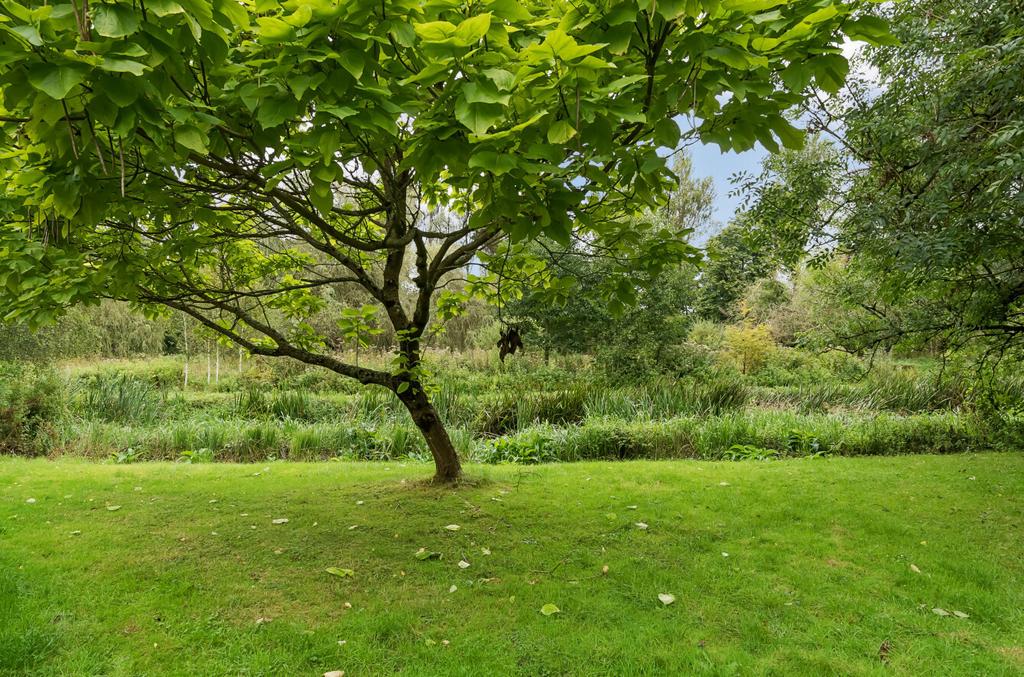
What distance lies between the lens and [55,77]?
4.22ft

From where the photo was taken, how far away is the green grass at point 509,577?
2367mm

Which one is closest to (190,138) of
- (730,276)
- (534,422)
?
(534,422)

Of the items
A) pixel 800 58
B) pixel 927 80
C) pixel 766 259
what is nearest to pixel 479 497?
pixel 800 58

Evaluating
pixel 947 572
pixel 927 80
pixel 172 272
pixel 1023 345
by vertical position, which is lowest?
pixel 947 572

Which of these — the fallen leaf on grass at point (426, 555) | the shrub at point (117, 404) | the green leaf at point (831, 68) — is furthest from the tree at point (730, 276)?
the shrub at point (117, 404)

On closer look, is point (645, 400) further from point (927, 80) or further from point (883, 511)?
point (927, 80)

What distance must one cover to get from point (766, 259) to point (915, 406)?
5905mm

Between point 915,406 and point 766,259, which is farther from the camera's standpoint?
point 915,406

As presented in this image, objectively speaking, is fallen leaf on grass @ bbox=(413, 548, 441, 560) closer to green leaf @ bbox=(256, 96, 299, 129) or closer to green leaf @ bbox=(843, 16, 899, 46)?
green leaf @ bbox=(256, 96, 299, 129)

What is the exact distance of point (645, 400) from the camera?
897 centimetres

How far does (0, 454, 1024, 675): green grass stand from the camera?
2.37 meters

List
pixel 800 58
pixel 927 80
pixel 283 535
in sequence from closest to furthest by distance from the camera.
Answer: pixel 800 58, pixel 283 535, pixel 927 80

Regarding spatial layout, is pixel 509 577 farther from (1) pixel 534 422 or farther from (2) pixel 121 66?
(1) pixel 534 422

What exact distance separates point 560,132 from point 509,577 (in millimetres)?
2445
